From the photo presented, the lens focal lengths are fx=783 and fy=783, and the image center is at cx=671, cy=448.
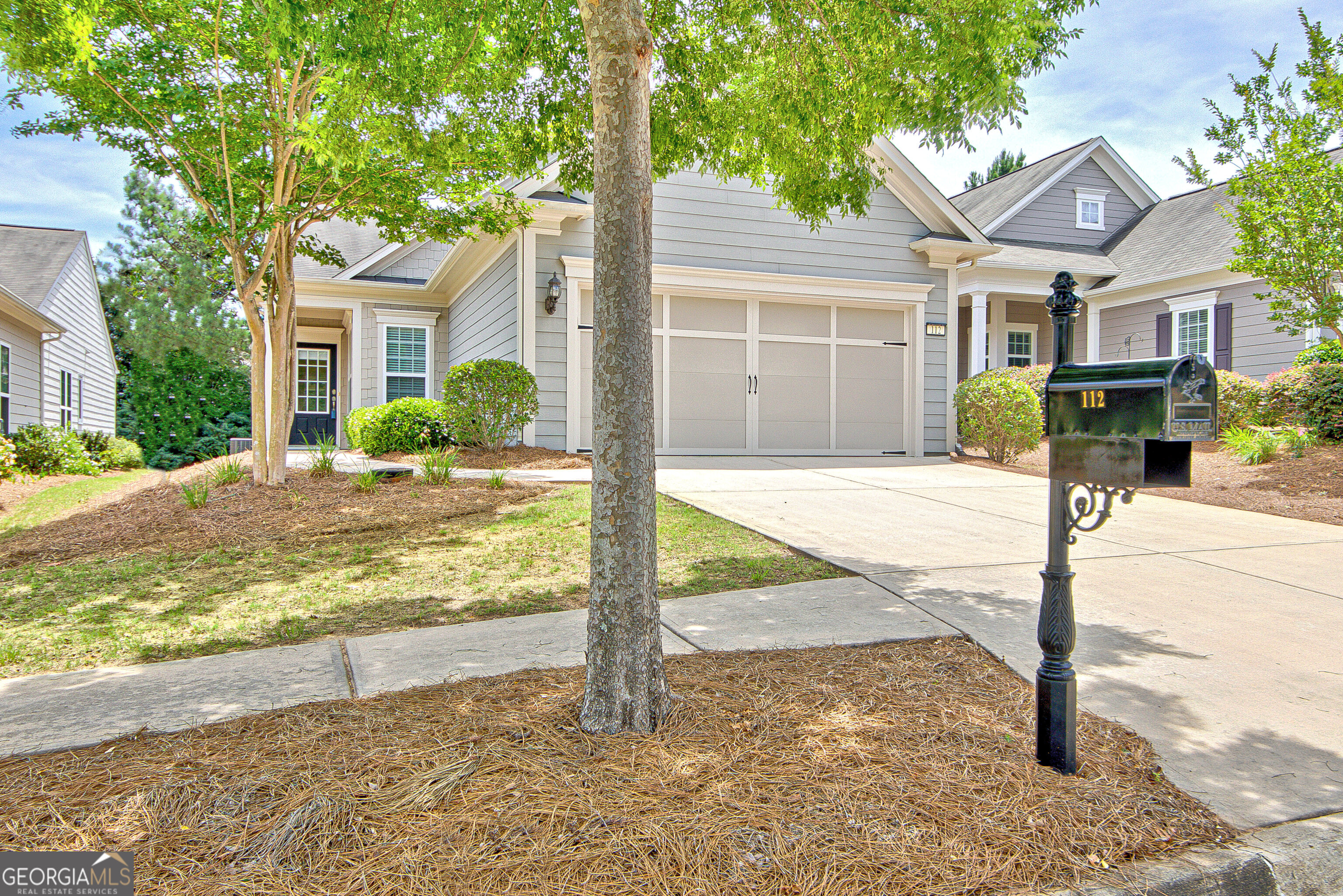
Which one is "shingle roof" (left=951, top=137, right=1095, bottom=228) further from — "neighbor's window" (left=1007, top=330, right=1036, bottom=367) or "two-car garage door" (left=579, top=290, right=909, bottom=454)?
"two-car garage door" (left=579, top=290, right=909, bottom=454)

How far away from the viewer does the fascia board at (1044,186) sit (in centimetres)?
1700

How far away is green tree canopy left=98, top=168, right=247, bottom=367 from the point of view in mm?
23188

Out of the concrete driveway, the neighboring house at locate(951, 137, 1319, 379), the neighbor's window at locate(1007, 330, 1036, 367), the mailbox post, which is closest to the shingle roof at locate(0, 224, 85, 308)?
the concrete driveway

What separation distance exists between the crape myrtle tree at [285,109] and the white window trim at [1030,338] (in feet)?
38.7

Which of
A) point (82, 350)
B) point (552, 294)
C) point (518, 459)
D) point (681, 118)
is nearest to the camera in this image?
point (681, 118)

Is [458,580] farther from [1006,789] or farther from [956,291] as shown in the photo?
[956,291]

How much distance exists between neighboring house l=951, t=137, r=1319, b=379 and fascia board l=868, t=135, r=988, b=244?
7.71 ft

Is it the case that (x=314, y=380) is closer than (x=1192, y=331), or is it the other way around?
(x=1192, y=331)

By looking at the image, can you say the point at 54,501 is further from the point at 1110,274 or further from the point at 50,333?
the point at 1110,274

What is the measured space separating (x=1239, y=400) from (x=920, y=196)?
5.81 meters

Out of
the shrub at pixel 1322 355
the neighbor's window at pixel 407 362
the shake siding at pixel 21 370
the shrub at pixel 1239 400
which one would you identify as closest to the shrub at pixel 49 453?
the shake siding at pixel 21 370

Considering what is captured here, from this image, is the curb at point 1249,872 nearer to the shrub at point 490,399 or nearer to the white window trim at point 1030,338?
the shrub at point 490,399

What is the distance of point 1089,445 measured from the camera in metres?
2.30

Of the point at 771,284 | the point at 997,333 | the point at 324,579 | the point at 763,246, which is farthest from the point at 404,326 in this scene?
the point at 997,333
